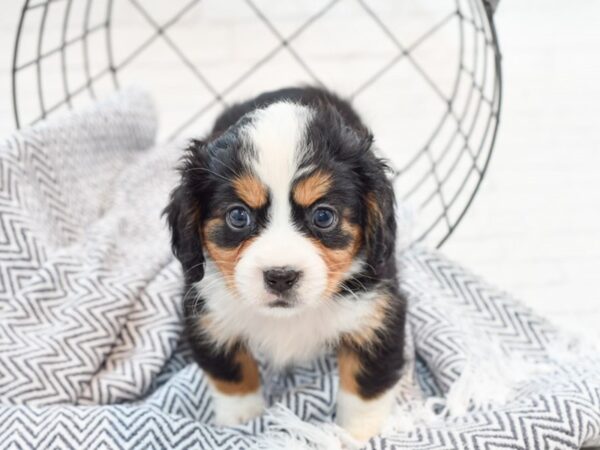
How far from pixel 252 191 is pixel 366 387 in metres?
0.66

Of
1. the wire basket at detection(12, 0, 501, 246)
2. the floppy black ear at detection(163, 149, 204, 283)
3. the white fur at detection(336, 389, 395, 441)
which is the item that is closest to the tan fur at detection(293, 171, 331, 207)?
the floppy black ear at detection(163, 149, 204, 283)

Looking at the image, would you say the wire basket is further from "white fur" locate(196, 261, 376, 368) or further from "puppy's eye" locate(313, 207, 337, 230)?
"puppy's eye" locate(313, 207, 337, 230)

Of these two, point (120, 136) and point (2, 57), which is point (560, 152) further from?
point (2, 57)

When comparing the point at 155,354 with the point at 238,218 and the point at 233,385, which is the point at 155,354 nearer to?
the point at 233,385

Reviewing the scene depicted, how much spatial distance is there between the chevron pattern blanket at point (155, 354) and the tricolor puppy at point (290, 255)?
0.15 meters

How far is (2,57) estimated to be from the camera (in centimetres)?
445

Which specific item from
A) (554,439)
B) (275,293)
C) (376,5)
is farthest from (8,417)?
(376,5)

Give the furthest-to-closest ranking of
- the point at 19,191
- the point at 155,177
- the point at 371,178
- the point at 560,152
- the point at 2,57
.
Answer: the point at 2,57 < the point at 560,152 < the point at 155,177 < the point at 19,191 < the point at 371,178

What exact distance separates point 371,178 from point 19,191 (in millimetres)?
1364

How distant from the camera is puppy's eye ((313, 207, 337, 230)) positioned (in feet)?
6.23

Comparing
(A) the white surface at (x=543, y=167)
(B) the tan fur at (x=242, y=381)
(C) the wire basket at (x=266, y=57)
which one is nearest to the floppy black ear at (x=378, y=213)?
(B) the tan fur at (x=242, y=381)

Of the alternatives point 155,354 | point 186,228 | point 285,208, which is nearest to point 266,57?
point 155,354

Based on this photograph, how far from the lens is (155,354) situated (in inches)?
100

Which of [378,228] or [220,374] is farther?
[220,374]
